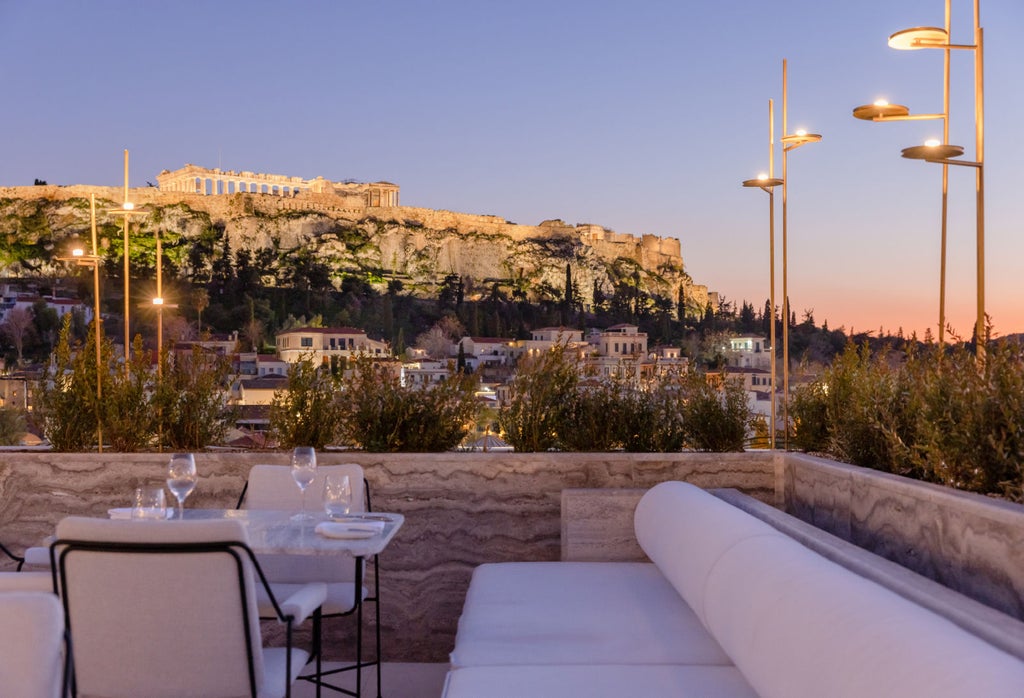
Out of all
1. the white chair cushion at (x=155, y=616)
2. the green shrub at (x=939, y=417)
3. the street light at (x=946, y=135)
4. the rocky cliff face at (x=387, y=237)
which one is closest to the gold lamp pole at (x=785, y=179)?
the street light at (x=946, y=135)

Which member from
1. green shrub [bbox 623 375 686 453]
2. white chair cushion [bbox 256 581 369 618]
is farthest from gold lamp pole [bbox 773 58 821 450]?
white chair cushion [bbox 256 581 369 618]

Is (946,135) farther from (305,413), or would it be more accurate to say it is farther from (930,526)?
(305,413)

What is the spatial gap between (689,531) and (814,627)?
1105 mm

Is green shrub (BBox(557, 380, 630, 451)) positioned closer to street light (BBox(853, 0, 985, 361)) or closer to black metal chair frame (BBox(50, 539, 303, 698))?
street light (BBox(853, 0, 985, 361))

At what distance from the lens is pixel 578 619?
107 inches

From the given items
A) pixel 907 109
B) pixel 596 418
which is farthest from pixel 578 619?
pixel 907 109

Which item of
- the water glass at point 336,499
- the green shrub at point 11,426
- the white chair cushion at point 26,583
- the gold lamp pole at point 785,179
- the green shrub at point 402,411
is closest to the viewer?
the white chair cushion at point 26,583

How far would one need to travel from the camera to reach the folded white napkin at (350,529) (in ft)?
8.60

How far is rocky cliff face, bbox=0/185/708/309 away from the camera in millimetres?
52062

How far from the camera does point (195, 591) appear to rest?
203cm

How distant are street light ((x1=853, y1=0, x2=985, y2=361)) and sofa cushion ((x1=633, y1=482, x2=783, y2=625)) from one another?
102 cm

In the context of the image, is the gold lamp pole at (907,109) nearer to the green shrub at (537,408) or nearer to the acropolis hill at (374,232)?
the green shrub at (537,408)

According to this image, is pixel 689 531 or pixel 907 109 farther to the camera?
pixel 907 109

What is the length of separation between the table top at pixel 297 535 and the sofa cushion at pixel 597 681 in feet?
1.52
